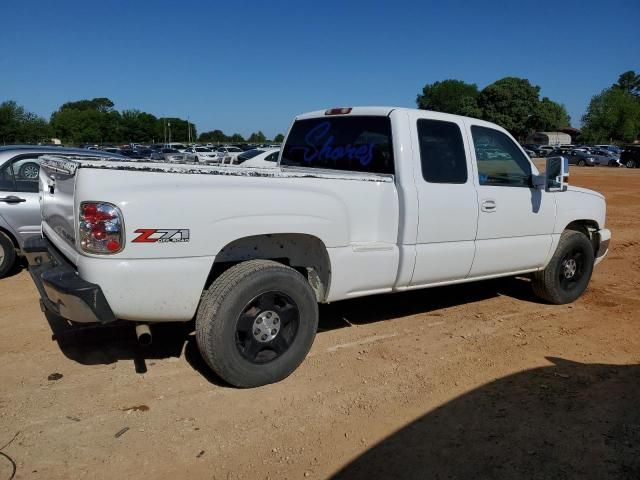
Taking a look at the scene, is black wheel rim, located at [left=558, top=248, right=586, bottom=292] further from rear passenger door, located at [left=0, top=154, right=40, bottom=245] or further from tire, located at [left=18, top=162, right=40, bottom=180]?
tire, located at [left=18, top=162, right=40, bottom=180]

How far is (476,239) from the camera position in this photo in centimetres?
499

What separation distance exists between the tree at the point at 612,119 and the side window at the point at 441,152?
320 ft

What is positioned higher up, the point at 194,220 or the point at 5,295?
the point at 194,220

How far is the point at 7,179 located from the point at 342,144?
166 inches

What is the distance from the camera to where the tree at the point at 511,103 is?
79312 millimetres

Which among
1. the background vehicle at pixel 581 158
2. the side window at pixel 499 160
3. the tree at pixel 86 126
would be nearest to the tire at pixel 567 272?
the side window at pixel 499 160

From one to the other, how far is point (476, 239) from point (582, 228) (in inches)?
79.6

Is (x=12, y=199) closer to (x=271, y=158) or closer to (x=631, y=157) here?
(x=271, y=158)

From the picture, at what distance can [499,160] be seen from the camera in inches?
208

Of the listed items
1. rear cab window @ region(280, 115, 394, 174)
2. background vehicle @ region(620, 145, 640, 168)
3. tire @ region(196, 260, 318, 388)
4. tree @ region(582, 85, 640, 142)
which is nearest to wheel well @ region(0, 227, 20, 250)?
rear cab window @ region(280, 115, 394, 174)

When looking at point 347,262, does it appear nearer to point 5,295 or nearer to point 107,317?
point 107,317

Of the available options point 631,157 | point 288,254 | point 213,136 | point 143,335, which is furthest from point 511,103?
point 143,335

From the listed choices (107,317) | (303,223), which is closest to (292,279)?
(303,223)

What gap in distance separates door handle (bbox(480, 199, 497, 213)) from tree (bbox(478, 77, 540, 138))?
3069 inches
